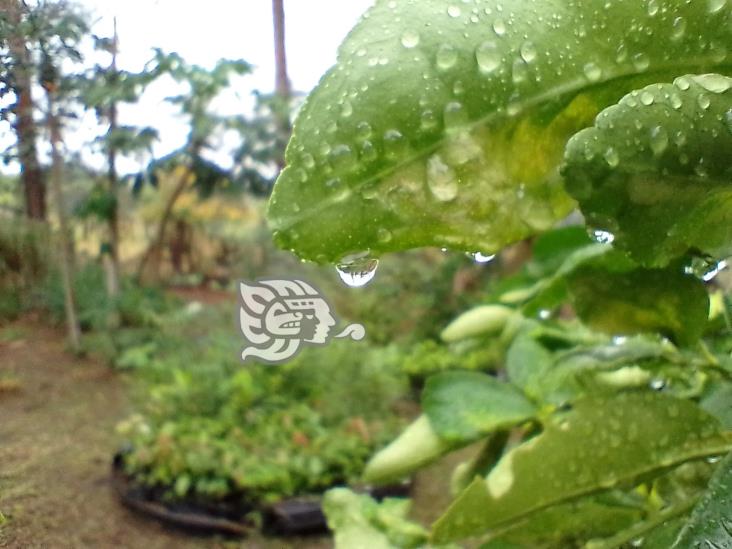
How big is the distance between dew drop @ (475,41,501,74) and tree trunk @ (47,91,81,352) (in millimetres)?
228

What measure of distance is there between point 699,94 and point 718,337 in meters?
0.38

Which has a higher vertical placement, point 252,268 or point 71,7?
point 71,7

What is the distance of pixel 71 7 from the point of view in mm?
356

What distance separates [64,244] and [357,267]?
0.61m

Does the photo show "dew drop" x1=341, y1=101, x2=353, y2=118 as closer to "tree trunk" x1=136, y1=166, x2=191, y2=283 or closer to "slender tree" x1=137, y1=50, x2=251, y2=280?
"slender tree" x1=137, y1=50, x2=251, y2=280

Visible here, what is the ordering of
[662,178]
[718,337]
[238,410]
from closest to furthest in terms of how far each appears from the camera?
[662,178] < [718,337] < [238,410]

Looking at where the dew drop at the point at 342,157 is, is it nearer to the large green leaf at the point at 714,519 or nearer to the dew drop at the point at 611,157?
the dew drop at the point at 611,157

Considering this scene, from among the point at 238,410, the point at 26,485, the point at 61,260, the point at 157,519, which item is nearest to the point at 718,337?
the point at 26,485

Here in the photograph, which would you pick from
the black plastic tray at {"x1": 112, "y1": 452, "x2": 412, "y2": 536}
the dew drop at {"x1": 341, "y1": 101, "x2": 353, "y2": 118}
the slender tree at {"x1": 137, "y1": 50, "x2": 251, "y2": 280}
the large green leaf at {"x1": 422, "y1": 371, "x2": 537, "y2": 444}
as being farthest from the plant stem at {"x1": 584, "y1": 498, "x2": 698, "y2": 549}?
the black plastic tray at {"x1": 112, "y1": 452, "x2": 412, "y2": 536}

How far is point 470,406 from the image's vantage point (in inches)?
21.4

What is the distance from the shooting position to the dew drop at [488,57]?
0.92 ft

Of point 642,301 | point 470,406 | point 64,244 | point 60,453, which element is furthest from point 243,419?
point 642,301

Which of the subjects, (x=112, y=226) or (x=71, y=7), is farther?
(x=112, y=226)

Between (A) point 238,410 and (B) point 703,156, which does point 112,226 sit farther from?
(B) point 703,156
